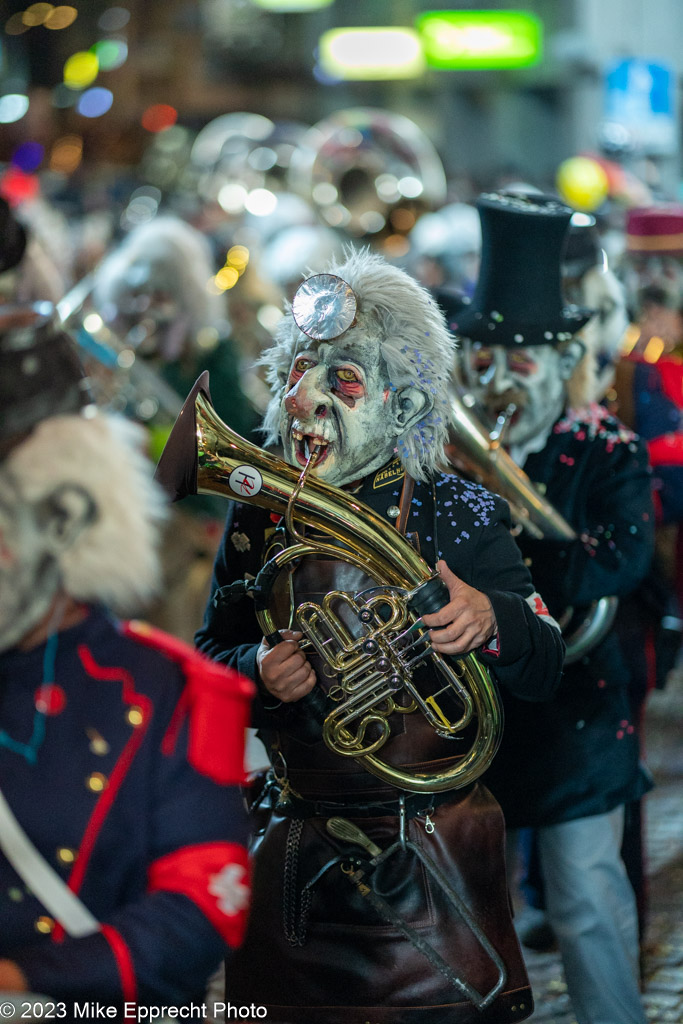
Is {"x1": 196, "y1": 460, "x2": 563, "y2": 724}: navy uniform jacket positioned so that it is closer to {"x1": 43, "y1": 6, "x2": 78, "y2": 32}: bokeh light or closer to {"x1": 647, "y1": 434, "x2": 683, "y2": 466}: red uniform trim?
{"x1": 647, "y1": 434, "x2": 683, "y2": 466}: red uniform trim

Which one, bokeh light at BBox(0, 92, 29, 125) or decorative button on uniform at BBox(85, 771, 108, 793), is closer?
decorative button on uniform at BBox(85, 771, 108, 793)

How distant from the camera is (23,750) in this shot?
205 cm

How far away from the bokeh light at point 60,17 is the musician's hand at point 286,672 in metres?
20.5

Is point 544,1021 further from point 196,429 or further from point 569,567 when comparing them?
point 196,429

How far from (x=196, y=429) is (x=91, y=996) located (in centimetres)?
114

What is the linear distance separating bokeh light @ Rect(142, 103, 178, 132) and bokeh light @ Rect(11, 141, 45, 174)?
22.2ft

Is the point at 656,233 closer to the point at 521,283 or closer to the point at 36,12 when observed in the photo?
the point at 521,283

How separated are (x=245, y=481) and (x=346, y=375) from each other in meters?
0.33

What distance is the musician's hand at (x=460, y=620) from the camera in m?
2.59

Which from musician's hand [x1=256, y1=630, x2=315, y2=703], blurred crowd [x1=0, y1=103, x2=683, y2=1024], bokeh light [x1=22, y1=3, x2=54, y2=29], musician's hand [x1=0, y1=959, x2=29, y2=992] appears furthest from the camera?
bokeh light [x1=22, y1=3, x2=54, y2=29]

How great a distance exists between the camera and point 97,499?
2.10 meters

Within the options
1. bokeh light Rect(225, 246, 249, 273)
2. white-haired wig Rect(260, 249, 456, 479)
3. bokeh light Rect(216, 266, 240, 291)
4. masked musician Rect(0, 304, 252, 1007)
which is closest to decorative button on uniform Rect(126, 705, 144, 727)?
masked musician Rect(0, 304, 252, 1007)

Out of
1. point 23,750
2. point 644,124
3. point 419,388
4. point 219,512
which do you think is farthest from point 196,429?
point 644,124

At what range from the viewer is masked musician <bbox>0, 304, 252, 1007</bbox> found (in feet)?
6.60
